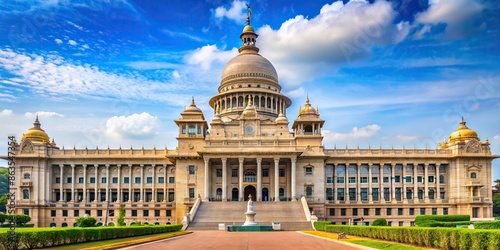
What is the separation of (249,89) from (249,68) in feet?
15.9

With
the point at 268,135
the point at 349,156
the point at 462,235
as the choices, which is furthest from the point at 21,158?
the point at 462,235

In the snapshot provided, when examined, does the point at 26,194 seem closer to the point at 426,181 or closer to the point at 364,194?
the point at 364,194

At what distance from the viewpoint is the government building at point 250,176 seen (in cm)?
7238

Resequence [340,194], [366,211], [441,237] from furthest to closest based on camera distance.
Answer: [340,194] < [366,211] < [441,237]

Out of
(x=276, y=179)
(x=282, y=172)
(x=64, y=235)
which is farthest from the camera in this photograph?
(x=282, y=172)

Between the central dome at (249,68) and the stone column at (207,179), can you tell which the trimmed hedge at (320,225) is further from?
the central dome at (249,68)

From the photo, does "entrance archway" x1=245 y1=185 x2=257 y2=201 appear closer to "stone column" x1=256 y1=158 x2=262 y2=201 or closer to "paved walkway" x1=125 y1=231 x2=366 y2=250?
"stone column" x1=256 y1=158 x2=262 y2=201

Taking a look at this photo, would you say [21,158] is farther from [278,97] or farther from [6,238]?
[6,238]

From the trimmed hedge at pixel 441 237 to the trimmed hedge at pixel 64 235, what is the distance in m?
21.0

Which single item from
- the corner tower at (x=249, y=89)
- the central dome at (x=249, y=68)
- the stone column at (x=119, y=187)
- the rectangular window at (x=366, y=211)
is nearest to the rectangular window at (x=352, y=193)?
the rectangular window at (x=366, y=211)

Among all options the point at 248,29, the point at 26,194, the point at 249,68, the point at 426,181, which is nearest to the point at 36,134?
the point at 26,194

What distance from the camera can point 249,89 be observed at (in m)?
85.2

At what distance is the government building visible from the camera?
237 ft

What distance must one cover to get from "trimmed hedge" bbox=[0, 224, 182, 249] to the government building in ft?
110
